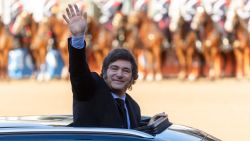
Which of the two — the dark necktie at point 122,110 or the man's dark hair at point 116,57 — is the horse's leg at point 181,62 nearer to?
the man's dark hair at point 116,57

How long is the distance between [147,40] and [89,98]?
17751 mm

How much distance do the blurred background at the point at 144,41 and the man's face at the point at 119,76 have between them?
15.4 m

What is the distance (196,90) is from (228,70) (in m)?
3.10

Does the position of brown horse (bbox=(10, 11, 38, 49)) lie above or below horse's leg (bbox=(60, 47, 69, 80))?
above

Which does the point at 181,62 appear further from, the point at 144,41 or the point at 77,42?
the point at 77,42

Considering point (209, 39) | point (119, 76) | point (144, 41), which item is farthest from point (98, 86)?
point (144, 41)

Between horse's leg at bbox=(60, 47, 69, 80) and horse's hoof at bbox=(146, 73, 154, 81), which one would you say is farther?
horse's hoof at bbox=(146, 73, 154, 81)

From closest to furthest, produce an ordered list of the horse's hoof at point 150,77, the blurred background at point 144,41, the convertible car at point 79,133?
the convertible car at point 79,133 → the blurred background at point 144,41 → the horse's hoof at point 150,77

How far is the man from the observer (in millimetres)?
4977

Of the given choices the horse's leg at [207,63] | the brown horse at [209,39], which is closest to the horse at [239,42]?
the brown horse at [209,39]

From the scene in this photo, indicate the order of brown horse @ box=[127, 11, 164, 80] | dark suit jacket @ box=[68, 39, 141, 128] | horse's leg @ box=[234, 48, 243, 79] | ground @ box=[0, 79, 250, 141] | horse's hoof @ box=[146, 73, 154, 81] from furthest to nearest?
horse's hoof @ box=[146, 73, 154, 81]
horse's leg @ box=[234, 48, 243, 79]
brown horse @ box=[127, 11, 164, 80]
ground @ box=[0, 79, 250, 141]
dark suit jacket @ box=[68, 39, 141, 128]

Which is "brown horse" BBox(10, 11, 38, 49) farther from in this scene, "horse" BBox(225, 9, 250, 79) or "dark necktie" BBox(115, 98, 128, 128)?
"dark necktie" BBox(115, 98, 128, 128)

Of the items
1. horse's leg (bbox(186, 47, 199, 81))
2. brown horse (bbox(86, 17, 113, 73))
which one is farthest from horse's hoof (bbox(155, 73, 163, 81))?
brown horse (bbox(86, 17, 113, 73))

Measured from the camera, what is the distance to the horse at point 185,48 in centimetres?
2241
